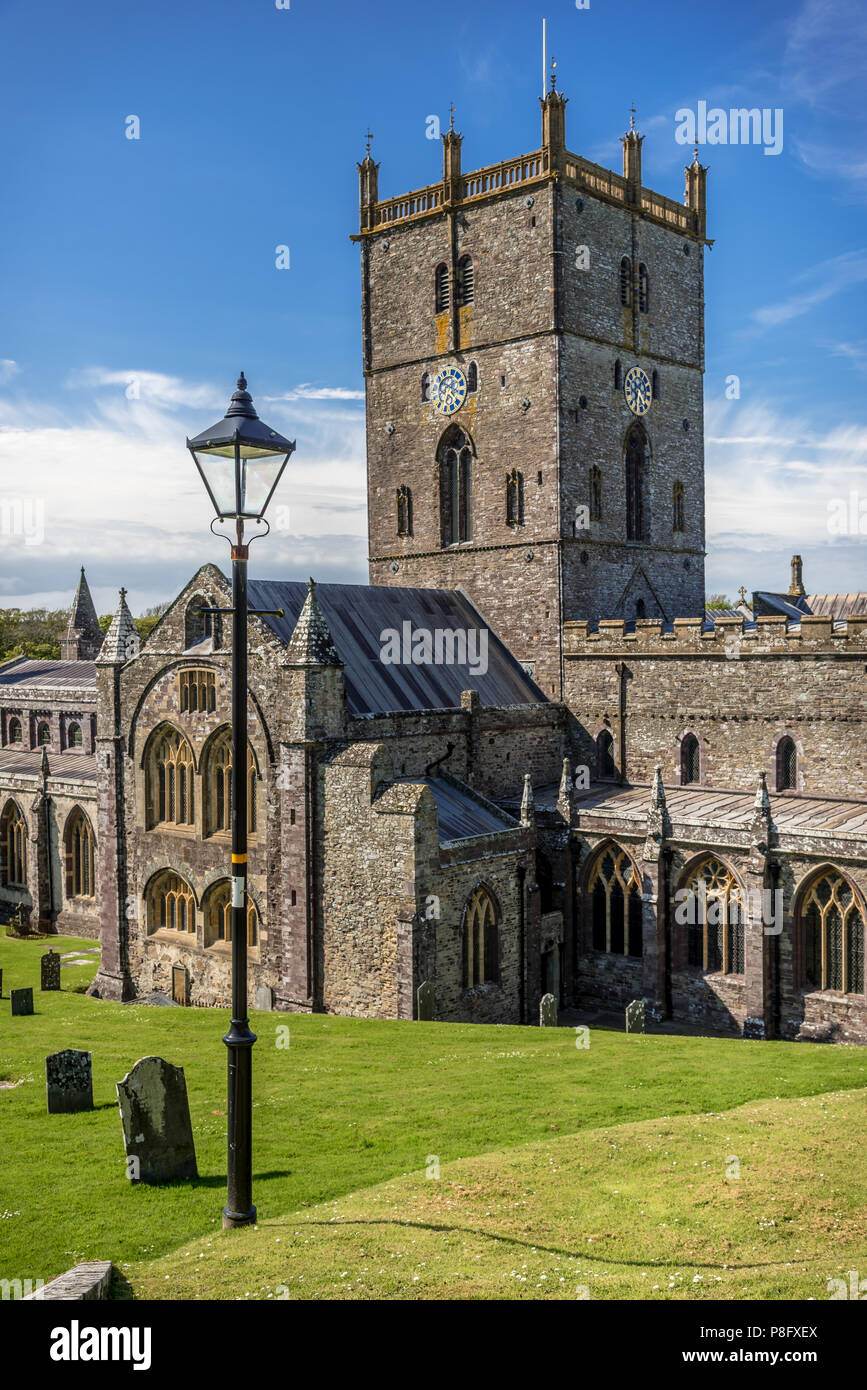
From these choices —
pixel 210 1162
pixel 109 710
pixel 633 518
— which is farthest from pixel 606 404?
pixel 210 1162

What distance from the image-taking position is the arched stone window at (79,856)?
138ft

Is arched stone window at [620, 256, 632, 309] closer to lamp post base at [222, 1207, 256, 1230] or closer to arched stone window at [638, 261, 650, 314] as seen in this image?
arched stone window at [638, 261, 650, 314]

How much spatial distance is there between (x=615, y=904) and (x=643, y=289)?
22.4 m

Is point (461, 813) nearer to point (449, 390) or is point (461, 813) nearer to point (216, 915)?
point (216, 915)

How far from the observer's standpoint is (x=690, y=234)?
40.9m

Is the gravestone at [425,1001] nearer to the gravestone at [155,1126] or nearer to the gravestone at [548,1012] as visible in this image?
the gravestone at [548,1012]

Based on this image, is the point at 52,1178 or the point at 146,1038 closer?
the point at 52,1178

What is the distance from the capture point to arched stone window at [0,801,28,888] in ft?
149

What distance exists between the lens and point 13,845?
151 ft

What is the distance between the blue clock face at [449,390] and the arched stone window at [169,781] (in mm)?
15253

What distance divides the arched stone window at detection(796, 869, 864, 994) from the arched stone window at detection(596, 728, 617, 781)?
9.11m

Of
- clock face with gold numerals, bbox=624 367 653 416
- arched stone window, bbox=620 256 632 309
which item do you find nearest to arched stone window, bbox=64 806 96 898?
clock face with gold numerals, bbox=624 367 653 416
